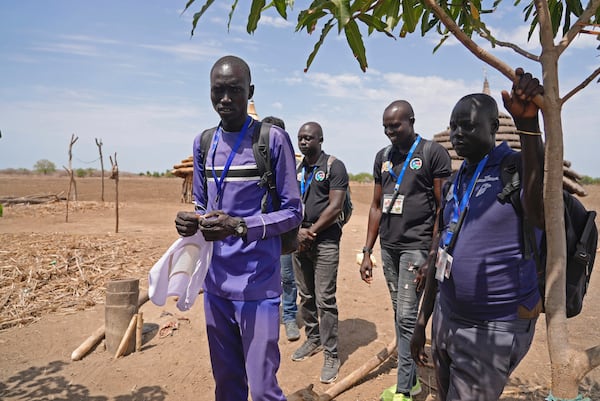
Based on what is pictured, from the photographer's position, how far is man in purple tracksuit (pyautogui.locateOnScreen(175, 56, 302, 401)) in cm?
213

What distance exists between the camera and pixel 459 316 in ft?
6.23

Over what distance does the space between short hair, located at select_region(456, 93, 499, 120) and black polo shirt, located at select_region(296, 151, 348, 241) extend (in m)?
2.00

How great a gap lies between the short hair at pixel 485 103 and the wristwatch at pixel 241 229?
115cm

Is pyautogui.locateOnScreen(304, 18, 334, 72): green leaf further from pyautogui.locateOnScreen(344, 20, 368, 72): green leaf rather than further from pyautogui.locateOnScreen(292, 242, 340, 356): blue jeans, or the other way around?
pyautogui.locateOnScreen(292, 242, 340, 356): blue jeans

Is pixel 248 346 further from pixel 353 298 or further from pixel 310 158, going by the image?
pixel 353 298

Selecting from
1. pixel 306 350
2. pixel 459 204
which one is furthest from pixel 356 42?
pixel 306 350

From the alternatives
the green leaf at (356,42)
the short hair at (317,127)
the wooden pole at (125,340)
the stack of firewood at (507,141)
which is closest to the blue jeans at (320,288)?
the short hair at (317,127)

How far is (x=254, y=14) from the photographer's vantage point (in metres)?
1.54

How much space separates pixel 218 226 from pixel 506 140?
11.5 ft

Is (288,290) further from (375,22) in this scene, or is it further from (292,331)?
(375,22)

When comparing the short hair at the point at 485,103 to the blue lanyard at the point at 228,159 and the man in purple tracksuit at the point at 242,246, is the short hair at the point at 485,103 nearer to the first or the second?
the man in purple tracksuit at the point at 242,246

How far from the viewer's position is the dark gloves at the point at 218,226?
196cm

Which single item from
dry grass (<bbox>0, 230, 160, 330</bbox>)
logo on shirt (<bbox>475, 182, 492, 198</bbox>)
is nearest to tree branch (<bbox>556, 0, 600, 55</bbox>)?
logo on shirt (<bbox>475, 182, 492, 198</bbox>)

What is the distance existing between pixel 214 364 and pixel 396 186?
181 cm
